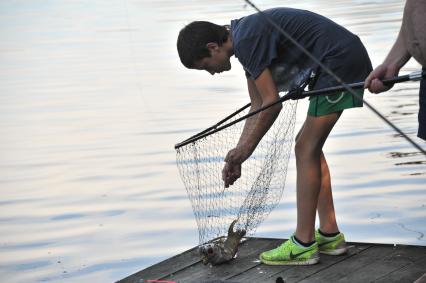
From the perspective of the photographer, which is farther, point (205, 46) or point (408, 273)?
point (205, 46)

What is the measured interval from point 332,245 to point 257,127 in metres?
0.80

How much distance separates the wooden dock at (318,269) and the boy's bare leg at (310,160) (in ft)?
0.91

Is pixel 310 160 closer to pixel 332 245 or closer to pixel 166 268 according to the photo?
pixel 332 245

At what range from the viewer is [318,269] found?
5.70 meters

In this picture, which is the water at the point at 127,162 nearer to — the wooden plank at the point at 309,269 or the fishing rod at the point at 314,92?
the wooden plank at the point at 309,269

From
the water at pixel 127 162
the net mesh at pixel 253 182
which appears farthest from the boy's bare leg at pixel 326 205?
the water at pixel 127 162

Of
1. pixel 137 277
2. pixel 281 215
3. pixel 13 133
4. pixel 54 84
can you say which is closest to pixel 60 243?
pixel 281 215

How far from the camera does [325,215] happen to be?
601 centimetres

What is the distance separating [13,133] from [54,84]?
335cm

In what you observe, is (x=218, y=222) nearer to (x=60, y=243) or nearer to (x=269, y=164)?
(x=269, y=164)

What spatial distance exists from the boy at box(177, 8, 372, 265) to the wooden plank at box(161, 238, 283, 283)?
0.26 m

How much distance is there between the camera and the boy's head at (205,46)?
5.65 metres

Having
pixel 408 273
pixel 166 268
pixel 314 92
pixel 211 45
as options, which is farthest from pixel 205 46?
pixel 408 273

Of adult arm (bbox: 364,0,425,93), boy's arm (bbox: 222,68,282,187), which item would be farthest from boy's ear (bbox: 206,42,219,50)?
adult arm (bbox: 364,0,425,93)
